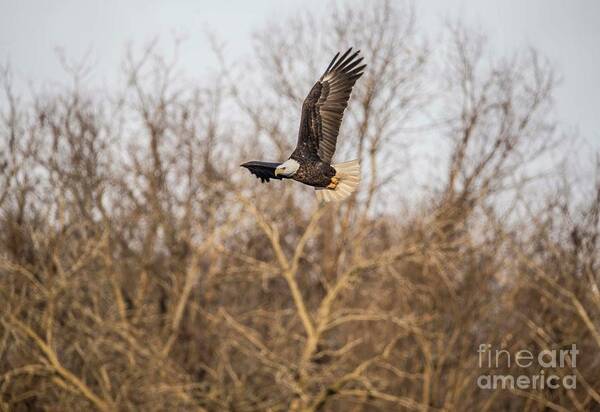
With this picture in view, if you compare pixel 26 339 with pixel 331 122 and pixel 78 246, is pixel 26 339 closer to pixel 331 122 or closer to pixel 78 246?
pixel 78 246

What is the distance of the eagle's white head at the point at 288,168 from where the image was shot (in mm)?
6481

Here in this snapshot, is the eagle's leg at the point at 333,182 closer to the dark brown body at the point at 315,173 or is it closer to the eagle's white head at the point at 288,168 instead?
the dark brown body at the point at 315,173

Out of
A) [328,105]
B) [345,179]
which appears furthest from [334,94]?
[345,179]

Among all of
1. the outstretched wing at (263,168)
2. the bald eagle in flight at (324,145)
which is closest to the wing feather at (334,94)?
the bald eagle in flight at (324,145)

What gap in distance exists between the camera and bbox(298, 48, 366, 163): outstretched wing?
24.1 feet

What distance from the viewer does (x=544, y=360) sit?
17.2 meters

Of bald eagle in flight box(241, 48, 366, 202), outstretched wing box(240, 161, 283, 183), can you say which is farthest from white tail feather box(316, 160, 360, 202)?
outstretched wing box(240, 161, 283, 183)

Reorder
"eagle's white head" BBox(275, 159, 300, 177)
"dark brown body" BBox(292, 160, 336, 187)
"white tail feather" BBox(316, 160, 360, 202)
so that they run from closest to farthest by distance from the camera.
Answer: "eagle's white head" BBox(275, 159, 300, 177)
"dark brown body" BBox(292, 160, 336, 187)
"white tail feather" BBox(316, 160, 360, 202)

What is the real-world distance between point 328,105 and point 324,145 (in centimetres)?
45

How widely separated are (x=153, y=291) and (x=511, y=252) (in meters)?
7.49

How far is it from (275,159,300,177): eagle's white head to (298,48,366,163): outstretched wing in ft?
1.60

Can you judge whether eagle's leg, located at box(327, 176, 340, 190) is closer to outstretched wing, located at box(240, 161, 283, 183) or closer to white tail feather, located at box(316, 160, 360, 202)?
white tail feather, located at box(316, 160, 360, 202)

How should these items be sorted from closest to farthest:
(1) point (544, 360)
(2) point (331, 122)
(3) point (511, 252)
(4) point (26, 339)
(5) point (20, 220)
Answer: (2) point (331, 122)
(4) point (26, 339)
(5) point (20, 220)
(1) point (544, 360)
(3) point (511, 252)

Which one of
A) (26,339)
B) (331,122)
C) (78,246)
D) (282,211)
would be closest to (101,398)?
(26,339)
